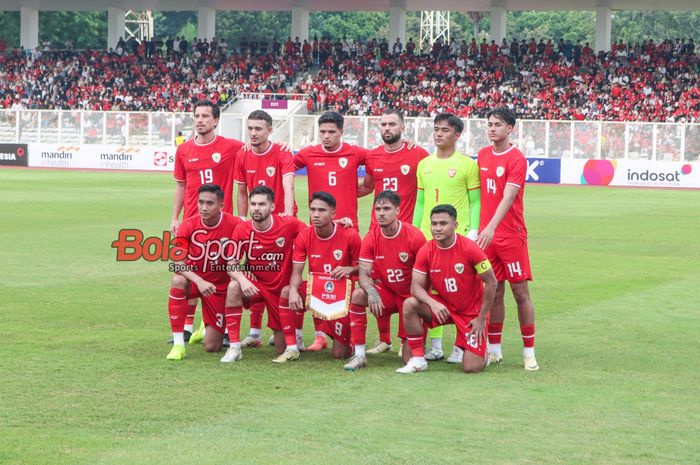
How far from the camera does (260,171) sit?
34.1ft

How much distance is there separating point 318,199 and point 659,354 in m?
3.24

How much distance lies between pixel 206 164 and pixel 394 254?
2378 mm

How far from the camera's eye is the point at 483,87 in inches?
1953

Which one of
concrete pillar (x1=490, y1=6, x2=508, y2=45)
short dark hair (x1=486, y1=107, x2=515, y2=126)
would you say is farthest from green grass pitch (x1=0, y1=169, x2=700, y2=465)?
concrete pillar (x1=490, y1=6, x2=508, y2=45)

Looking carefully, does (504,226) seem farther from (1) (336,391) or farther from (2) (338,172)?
(1) (336,391)

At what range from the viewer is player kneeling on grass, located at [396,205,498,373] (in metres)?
8.84

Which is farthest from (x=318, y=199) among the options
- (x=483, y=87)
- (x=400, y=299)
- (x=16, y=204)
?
(x=483, y=87)

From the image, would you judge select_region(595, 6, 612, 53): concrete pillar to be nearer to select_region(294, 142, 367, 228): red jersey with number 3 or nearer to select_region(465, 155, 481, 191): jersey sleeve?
select_region(294, 142, 367, 228): red jersey with number 3

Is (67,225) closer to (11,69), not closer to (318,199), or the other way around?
(318,199)

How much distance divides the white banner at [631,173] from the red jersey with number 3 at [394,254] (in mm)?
30401

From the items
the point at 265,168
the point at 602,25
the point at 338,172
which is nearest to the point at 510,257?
the point at 338,172

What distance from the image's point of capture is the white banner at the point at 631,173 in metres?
37.9

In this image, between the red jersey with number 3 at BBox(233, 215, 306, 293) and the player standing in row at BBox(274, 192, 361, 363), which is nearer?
the player standing in row at BBox(274, 192, 361, 363)

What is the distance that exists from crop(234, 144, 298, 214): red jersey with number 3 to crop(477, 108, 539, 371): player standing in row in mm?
1901
